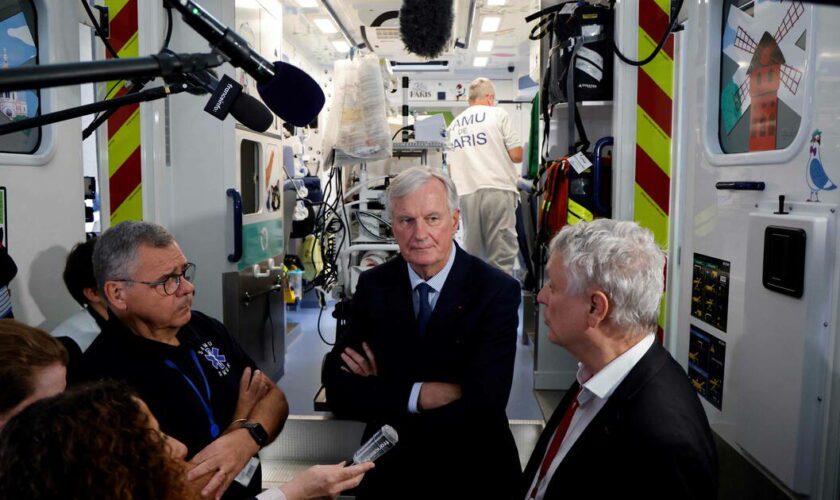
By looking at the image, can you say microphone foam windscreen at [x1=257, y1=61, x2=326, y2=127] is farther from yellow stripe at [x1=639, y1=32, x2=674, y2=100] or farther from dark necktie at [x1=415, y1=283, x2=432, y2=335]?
yellow stripe at [x1=639, y1=32, x2=674, y2=100]

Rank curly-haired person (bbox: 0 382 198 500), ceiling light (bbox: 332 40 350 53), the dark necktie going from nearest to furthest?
curly-haired person (bbox: 0 382 198 500)
the dark necktie
ceiling light (bbox: 332 40 350 53)

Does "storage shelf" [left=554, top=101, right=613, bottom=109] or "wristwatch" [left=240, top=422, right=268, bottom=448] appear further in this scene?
"storage shelf" [left=554, top=101, right=613, bottom=109]

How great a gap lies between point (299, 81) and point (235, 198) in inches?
95.8

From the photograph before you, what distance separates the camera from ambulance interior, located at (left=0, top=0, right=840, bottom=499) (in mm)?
1571

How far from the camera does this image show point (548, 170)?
156 inches

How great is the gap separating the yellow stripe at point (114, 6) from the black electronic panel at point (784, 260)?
2658 millimetres

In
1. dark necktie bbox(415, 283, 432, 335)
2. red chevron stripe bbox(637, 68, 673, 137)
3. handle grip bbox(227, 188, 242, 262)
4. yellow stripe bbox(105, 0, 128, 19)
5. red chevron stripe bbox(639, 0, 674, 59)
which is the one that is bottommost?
dark necktie bbox(415, 283, 432, 335)

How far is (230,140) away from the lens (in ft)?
11.1

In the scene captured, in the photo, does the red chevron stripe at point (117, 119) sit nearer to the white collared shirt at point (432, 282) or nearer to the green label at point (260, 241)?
the green label at point (260, 241)

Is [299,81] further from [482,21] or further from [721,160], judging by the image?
[482,21]

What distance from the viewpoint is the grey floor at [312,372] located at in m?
3.96

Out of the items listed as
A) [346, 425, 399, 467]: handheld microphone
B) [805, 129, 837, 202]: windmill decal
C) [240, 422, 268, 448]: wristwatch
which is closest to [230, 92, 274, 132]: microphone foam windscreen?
[346, 425, 399, 467]: handheld microphone

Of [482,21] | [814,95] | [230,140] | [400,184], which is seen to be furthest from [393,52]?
[814,95]

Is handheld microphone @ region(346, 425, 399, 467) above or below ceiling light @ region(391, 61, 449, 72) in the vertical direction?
below
